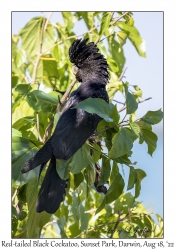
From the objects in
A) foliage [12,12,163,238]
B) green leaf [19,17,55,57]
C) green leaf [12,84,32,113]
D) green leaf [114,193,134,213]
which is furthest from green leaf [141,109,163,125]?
green leaf [19,17,55,57]

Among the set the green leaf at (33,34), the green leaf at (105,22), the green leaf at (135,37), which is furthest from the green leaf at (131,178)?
the green leaf at (33,34)

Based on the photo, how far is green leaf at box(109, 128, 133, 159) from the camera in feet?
8.43

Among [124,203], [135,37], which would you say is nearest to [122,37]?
[135,37]

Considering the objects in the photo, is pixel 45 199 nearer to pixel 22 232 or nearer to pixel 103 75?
pixel 22 232

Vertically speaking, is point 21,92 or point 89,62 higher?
point 89,62

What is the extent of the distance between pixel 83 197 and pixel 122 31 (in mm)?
1245

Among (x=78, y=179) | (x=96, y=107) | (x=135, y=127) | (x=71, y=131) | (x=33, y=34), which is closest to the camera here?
(x=96, y=107)

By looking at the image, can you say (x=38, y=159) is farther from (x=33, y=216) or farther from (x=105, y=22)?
(x=105, y=22)

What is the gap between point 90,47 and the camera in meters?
3.55

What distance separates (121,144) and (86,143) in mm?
353

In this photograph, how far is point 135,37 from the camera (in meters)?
3.87

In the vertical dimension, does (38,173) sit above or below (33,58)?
below

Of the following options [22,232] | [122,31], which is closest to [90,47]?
[122,31]

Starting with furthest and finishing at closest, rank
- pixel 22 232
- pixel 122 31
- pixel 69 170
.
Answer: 1. pixel 122 31
2. pixel 22 232
3. pixel 69 170
